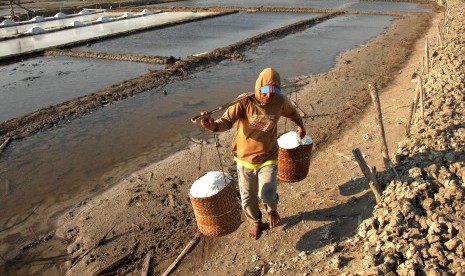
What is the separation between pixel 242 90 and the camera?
11.5 m

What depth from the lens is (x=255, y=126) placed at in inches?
154

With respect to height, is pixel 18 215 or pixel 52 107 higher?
pixel 52 107

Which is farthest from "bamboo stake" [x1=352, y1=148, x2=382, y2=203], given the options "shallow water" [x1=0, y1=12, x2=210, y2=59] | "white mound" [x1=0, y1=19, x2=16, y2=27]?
"white mound" [x1=0, y1=19, x2=16, y2=27]

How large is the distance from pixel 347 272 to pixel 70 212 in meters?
4.05

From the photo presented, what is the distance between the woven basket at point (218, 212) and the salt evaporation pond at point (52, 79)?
→ 783cm

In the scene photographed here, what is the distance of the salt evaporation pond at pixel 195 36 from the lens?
698 inches

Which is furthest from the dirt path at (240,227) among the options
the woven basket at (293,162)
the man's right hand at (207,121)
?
the man's right hand at (207,121)

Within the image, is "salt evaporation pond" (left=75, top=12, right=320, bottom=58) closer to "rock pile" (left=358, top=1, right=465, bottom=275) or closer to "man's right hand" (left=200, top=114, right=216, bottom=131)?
"rock pile" (left=358, top=1, right=465, bottom=275)

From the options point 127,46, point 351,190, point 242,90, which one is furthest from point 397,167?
point 127,46

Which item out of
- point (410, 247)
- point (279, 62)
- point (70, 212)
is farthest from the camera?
point (279, 62)

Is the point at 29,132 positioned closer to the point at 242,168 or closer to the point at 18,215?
the point at 18,215

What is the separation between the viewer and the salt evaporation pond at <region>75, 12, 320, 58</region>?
17736mm

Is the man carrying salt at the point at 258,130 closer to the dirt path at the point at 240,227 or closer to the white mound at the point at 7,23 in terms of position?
the dirt path at the point at 240,227

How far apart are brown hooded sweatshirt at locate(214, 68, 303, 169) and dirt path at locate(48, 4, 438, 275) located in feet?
3.44
